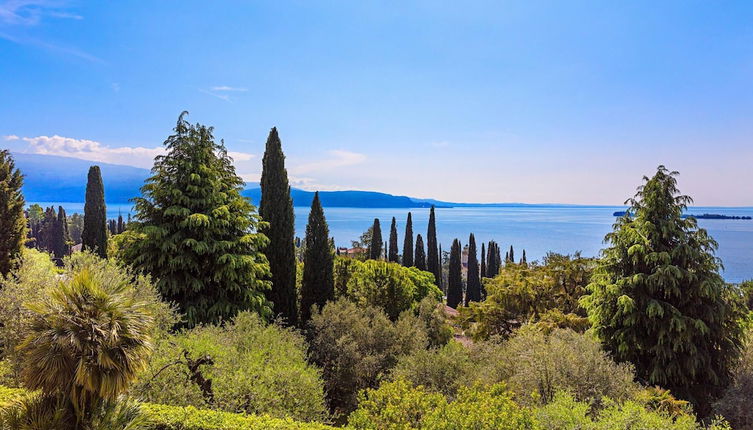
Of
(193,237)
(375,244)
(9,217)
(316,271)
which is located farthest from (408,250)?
(9,217)

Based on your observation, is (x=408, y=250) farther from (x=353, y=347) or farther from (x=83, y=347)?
(x=83, y=347)

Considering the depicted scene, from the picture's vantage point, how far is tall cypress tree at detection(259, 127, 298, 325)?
15.5 meters

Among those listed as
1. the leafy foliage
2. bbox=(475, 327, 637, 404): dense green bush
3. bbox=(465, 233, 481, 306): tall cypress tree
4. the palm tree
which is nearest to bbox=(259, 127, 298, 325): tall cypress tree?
the leafy foliage

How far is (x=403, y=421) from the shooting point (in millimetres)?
5531

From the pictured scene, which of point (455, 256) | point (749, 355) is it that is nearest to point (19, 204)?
point (749, 355)

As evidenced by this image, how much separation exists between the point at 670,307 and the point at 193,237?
13936 mm

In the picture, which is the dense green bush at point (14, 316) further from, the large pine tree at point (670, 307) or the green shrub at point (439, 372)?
the large pine tree at point (670, 307)

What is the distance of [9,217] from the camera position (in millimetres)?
12383

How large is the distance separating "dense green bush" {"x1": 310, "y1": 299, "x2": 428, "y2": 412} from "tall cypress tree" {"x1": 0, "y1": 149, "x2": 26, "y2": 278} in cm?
1028

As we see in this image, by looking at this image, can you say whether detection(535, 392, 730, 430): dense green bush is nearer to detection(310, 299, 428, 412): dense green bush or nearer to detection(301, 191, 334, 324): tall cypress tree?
detection(310, 299, 428, 412): dense green bush

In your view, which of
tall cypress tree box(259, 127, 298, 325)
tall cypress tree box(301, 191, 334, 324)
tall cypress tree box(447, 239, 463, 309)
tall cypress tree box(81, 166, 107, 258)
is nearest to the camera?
tall cypress tree box(259, 127, 298, 325)

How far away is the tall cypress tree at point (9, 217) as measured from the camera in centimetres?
1227

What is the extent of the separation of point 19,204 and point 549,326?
60.3ft

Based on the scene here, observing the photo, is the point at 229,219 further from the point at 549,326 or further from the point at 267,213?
the point at 549,326
